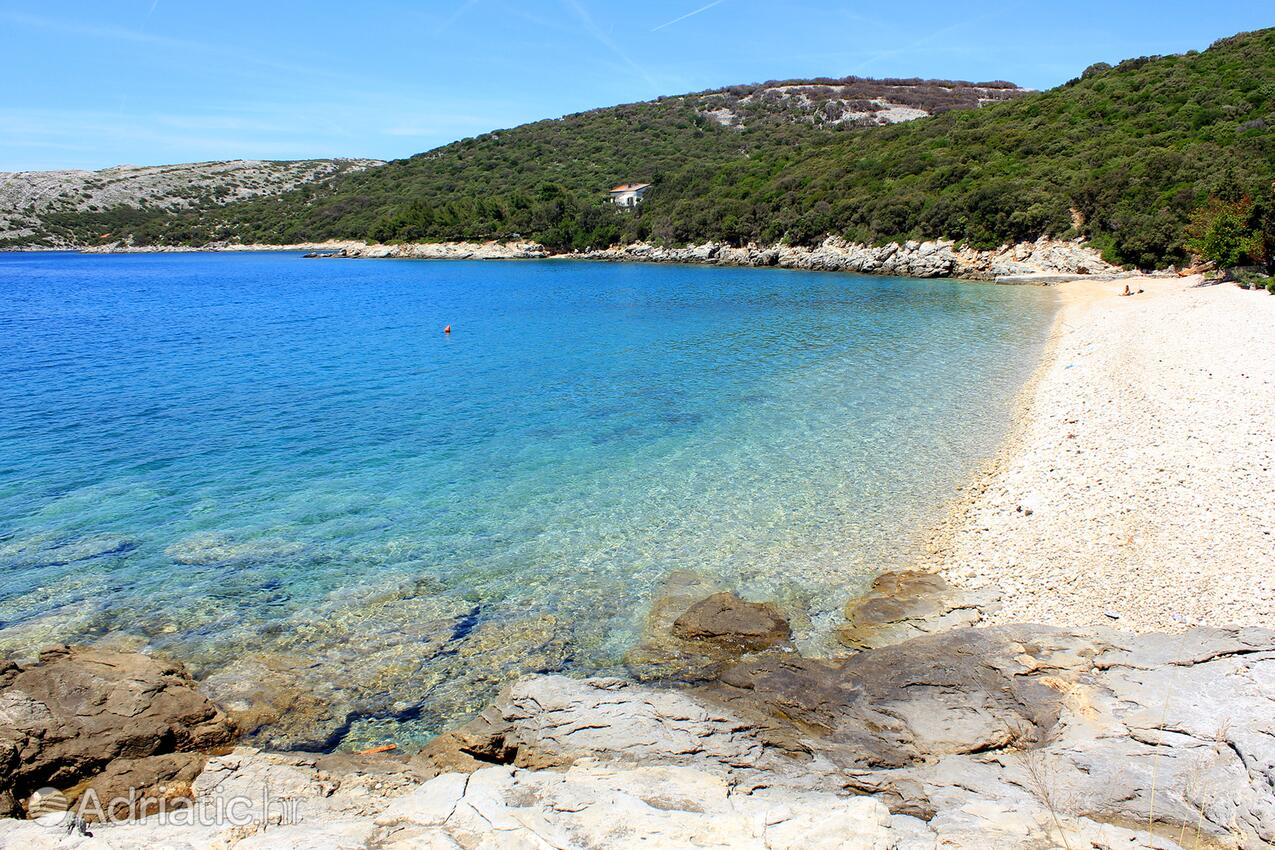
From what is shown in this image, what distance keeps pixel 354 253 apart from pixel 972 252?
88588mm

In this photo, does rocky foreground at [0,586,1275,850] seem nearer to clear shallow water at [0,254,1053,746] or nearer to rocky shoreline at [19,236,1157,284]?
clear shallow water at [0,254,1053,746]

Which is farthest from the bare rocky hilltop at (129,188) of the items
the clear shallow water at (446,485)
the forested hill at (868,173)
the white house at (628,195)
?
the clear shallow water at (446,485)

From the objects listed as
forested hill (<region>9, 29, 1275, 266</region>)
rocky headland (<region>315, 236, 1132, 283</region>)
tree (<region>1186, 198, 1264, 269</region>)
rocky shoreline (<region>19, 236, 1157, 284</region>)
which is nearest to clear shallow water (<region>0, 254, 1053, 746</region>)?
tree (<region>1186, 198, 1264, 269</region>)

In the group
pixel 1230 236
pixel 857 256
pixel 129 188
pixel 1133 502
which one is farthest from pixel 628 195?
pixel 129 188

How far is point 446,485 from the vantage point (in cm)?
1332

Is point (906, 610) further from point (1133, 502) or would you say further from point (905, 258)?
point (905, 258)

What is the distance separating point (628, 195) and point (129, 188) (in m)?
118

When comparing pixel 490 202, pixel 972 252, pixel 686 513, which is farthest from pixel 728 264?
pixel 686 513

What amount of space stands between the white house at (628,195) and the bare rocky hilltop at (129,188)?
9477cm

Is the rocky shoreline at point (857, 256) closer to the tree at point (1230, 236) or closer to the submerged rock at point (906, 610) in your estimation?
the tree at point (1230, 236)

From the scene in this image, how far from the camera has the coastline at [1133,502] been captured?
8078mm

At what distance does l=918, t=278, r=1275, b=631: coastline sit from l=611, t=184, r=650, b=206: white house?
87504 mm

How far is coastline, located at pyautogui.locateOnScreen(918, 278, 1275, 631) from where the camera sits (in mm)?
8078

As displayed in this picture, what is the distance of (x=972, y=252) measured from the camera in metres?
53.8
